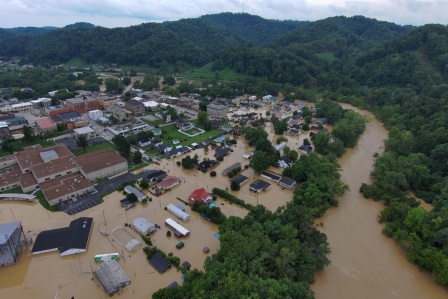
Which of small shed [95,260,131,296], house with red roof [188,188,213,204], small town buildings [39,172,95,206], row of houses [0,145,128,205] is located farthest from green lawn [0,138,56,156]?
small shed [95,260,131,296]

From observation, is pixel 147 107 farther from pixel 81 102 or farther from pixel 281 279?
pixel 281 279

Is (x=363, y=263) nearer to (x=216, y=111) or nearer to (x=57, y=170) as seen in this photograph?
(x=57, y=170)

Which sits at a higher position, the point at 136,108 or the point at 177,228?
the point at 136,108

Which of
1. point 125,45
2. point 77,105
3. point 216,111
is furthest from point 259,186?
point 125,45

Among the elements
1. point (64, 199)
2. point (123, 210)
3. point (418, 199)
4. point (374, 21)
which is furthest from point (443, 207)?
point (374, 21)

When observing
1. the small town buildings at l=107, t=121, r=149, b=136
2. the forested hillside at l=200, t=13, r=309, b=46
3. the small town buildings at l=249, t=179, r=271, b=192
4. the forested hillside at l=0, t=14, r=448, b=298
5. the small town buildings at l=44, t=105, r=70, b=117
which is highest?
the forested hillside at l=200, t=13, r=309, b=46

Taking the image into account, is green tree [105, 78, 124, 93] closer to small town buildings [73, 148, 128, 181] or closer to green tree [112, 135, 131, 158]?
green tree [112, 135, 131, 158]
